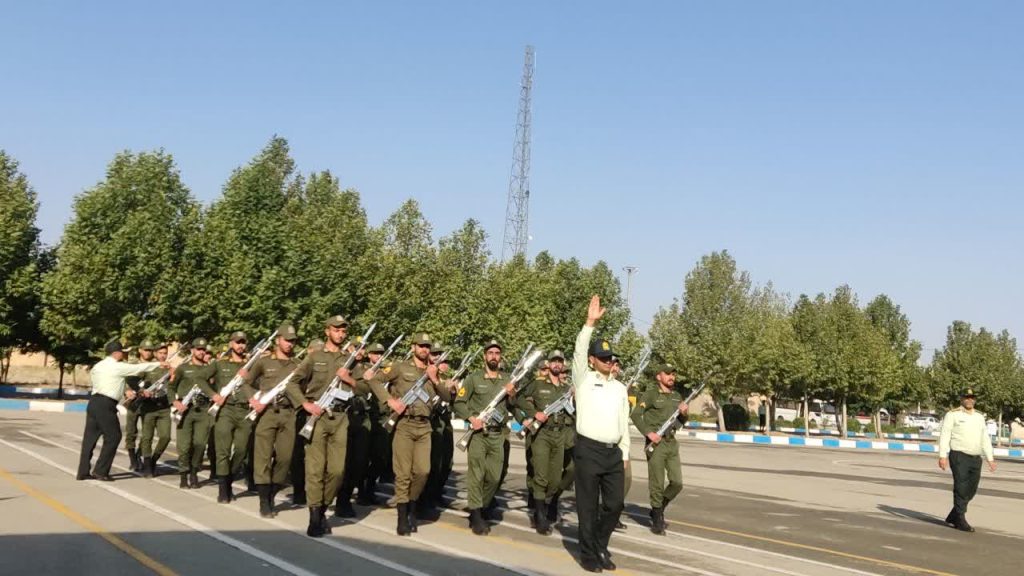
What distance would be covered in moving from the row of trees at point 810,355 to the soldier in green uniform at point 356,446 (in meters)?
38.0

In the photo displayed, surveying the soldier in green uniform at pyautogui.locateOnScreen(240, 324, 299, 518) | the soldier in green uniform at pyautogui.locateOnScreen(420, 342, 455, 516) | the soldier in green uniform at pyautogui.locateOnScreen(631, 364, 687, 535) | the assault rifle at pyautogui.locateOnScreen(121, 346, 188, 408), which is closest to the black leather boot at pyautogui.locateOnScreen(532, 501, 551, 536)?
the soldier in green uniform at pyautogui.locateOnScreen(631, 364, 687, 535)

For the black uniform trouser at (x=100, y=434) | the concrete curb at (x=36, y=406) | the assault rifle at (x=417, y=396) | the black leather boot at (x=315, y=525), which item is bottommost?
the concrete curb at (x=36, y=406)

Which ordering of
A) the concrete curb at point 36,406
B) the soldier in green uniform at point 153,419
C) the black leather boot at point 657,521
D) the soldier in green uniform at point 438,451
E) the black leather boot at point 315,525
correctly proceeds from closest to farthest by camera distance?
the black leather boot at point 315,525 < the black leather boot at point 657,521 < the soldier in green uniform at point 438,451 < the soldier in green uniform at point 153,419 < the concrete curb at point 36,406

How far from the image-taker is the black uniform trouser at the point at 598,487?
8602 millimetres

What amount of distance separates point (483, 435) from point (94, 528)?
392 cm

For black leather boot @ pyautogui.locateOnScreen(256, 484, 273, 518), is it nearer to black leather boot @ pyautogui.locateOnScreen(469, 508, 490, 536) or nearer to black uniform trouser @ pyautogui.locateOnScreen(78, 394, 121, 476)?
black leather boot @ pyautogui.locateOnScreen(469, 508, 490, 536)

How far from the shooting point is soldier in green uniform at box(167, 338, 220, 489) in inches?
529

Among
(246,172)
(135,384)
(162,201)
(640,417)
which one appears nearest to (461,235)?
(246,172)

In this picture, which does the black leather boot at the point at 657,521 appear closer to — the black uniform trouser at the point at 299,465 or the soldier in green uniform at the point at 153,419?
the black uniform trouser at the point at 299,465

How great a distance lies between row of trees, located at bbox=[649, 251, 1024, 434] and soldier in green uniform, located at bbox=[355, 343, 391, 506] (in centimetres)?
3653

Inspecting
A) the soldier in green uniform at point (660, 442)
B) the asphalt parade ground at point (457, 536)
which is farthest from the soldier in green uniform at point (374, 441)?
the soldier in green uniform at point (660, 442)

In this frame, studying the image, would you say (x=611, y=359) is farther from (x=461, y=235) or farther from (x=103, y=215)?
(x=461, y=235)

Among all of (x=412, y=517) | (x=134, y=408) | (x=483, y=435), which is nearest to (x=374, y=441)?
(x=483, y=435)

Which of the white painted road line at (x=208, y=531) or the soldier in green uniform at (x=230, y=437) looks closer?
the white painted road line at (x=208, y=531)
